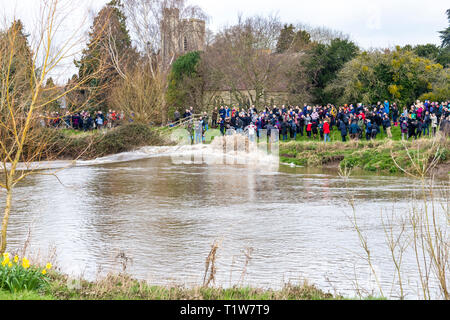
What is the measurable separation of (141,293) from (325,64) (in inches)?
2020

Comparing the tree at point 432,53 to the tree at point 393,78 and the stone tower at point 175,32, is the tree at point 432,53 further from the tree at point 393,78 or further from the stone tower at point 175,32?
the stone tower at point 175,32

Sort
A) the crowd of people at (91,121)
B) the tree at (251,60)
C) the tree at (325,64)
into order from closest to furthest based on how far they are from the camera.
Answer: the crowd of people at (91,121) → the tree at (251,60) → the tree at (325,64)

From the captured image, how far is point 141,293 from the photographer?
8.88m

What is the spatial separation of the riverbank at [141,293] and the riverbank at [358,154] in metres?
23.8

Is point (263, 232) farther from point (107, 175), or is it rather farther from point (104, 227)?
point (107, 175)

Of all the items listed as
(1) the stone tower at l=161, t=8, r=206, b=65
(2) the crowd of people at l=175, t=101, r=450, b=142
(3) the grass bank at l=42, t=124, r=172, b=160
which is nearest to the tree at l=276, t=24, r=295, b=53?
(1) the stone tower at l=161, t=8, r=206, b=65

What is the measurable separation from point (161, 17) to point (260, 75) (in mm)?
14073

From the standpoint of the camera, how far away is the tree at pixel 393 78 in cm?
4988

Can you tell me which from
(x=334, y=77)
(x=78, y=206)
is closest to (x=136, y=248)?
(x=78, y=206)

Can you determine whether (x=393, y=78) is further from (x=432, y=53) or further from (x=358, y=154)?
(x=358, y=154)

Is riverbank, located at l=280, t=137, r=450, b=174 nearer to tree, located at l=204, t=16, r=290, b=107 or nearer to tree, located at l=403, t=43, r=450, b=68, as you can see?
tree, located at l=204, t=16, r=290, b=107

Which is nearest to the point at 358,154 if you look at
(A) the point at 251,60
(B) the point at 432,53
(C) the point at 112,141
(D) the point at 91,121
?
(C) the point at 112,141

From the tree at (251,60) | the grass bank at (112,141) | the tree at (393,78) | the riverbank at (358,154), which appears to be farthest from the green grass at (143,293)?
the tree at (251,60)

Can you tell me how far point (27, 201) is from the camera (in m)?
23.6
